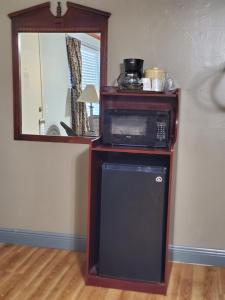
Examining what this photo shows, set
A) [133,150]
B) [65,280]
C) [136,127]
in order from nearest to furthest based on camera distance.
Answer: [133,150] < [136,127] < [65,280]

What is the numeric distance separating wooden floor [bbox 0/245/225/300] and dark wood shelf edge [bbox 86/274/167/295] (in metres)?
0.04

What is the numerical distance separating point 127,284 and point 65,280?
450 millimetres

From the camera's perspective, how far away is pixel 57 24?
9.80 feet

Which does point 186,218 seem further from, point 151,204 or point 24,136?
point 24,136

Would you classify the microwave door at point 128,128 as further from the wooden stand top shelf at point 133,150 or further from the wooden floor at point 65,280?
the wooden floor at point 65,280

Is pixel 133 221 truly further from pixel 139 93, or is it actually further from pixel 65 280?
pixel 139 93

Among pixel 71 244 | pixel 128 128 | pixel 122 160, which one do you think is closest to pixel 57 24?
pixel 128 128

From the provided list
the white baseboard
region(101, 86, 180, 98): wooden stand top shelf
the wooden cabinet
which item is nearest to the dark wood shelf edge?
the wooden cabinet

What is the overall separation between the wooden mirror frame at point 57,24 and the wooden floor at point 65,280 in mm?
958

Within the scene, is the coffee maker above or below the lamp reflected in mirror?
above

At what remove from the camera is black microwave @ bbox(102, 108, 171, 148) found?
2596mm

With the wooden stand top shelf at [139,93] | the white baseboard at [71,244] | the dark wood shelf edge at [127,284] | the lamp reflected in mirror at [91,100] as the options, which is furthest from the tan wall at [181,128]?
the dark wood shelf edge at [127,284]

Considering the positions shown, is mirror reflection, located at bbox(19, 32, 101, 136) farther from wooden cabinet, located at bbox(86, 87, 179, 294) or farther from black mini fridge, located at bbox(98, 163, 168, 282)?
black mini fridge, located at bbox(98, 163, 168, 282)

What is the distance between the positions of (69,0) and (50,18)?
0.20 metres
